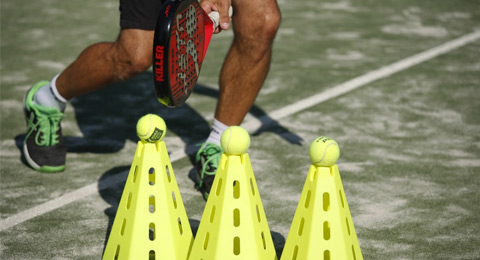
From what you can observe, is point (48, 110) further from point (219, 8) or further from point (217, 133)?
point (219, 8)

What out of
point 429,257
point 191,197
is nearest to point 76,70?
point 191,197

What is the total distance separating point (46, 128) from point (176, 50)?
1.62 m

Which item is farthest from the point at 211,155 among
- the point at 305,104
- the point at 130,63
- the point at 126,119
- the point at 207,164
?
the point at 305,104

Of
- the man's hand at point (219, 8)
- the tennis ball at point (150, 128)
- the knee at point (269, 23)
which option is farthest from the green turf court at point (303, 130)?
the man's hand at point (219, 8)

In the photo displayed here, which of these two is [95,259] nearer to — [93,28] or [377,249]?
[377,249]

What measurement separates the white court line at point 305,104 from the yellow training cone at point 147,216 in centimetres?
92

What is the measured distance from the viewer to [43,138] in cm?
445

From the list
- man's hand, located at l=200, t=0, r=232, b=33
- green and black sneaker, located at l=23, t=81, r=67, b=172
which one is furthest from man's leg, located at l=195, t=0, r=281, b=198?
green and black sneaker, located at l=23, t=81, r=67, b=172

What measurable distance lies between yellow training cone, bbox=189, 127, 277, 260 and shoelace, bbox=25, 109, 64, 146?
6.04 ft

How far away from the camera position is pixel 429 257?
11.0 feet

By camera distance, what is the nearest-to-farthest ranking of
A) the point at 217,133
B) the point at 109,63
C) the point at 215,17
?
the point at 215,17, the point at 217,133, the point at 109,63

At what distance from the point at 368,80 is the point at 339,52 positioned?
989 mm

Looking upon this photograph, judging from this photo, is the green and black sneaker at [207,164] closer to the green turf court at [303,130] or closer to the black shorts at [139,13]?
the green turf court at [303,130]

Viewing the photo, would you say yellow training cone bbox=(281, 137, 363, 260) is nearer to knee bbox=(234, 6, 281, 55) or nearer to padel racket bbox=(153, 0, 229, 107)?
padel racket bbox=(153, 0, 229, 107)
